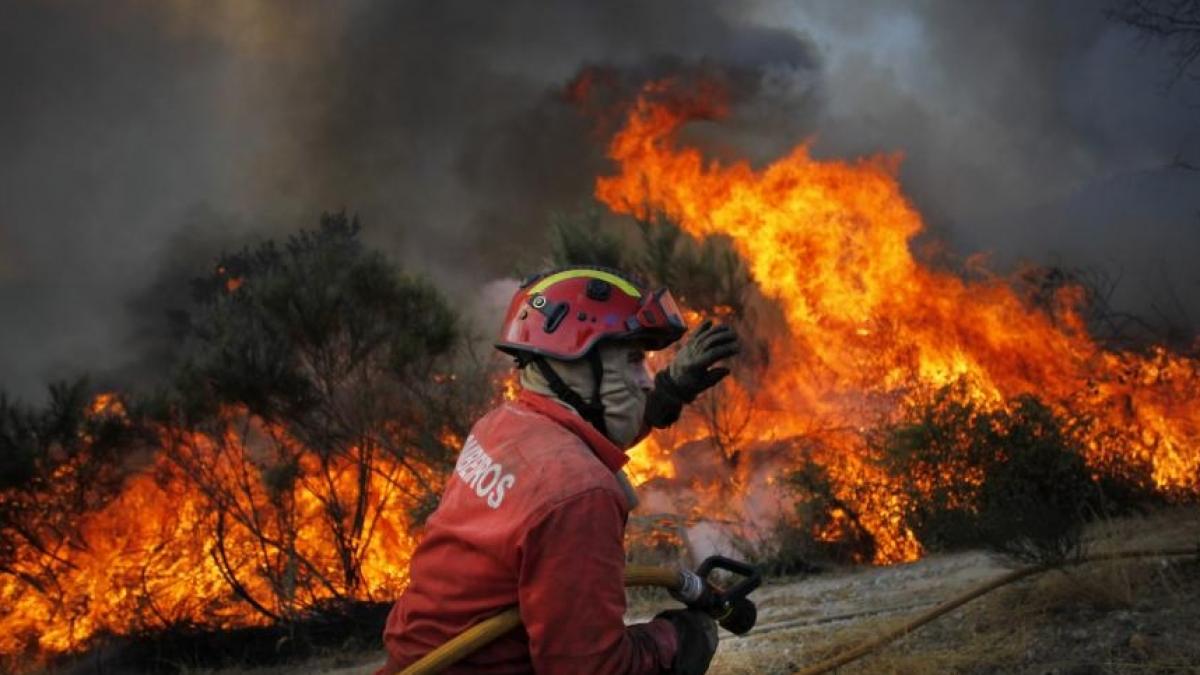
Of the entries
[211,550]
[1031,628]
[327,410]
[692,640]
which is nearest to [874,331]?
[327,410]

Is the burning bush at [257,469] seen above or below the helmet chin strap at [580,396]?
above

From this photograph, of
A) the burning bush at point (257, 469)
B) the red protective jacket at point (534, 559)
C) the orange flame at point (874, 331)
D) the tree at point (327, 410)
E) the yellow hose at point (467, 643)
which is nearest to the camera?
the red protective jacket at point (534, 559)

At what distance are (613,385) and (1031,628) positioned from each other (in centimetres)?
327

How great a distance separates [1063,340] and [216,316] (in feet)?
39.4

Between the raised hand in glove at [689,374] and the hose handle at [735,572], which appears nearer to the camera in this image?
the hose handle at [735,572]

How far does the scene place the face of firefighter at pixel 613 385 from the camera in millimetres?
2512

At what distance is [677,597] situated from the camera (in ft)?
8.25

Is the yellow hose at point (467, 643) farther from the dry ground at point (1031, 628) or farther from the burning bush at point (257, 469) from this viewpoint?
the burning bush at point (257, 469)

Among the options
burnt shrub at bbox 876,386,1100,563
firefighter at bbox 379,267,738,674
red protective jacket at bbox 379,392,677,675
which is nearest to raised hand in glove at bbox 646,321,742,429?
firefighter at bbox 379,267,738,674

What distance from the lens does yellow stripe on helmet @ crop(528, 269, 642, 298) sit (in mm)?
2622

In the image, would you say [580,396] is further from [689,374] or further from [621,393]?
[689,374]

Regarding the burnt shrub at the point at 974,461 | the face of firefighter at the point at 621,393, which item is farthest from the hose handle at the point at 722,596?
the burnt shrub at the point at 974,461

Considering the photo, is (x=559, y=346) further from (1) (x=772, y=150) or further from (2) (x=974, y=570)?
(1) (x=772, y=150)

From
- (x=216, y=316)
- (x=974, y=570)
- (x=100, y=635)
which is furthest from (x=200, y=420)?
(x=974, y=570)
